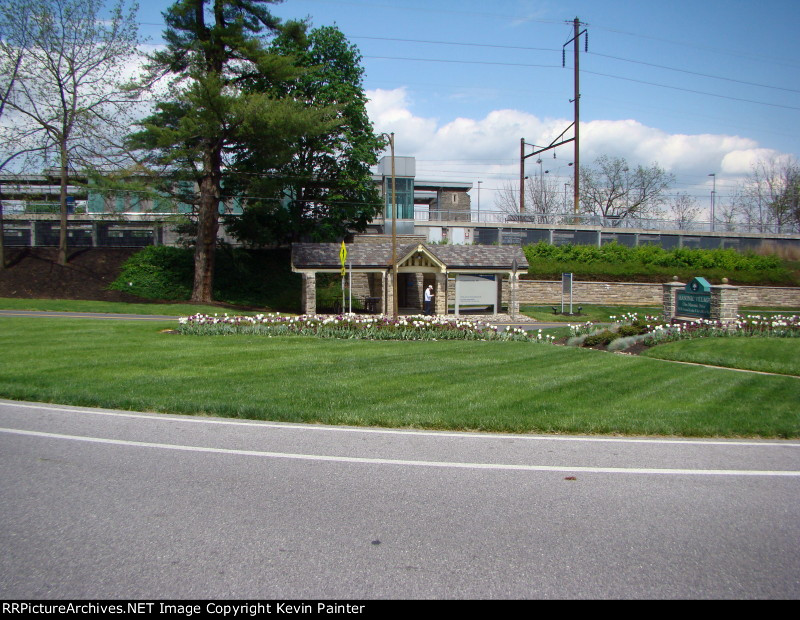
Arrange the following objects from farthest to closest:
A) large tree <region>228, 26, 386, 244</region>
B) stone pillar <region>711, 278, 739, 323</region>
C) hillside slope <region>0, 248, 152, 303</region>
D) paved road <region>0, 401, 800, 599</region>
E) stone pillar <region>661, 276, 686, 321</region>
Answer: large tree <region>228, 26, 386, 244</region> → hillside slope <region>0, 248, 152, 303</region> → stone pillar <region>661, 276, 686, 321</region> → stone pillar <region>711, 278, 739, 323</region> → paved road <region>0, 401, 800, 599</region>

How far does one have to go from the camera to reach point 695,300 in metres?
21.3

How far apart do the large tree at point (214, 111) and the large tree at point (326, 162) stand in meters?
4.14

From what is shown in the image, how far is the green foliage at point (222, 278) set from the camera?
34188 millimetres

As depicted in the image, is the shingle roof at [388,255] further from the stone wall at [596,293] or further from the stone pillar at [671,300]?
the stone pillar at [671,300]

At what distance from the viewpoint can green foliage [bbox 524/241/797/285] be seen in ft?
138

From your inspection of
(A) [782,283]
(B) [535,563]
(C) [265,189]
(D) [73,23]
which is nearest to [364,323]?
(C) [265,189]

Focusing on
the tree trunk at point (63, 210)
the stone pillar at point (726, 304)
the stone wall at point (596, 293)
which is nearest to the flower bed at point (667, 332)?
the stone pillar at point (726, 304)

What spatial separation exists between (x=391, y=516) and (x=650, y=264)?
141 feet

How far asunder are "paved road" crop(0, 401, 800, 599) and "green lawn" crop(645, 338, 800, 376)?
7.62 meters

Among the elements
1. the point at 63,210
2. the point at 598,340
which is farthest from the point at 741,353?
the point at 63,210

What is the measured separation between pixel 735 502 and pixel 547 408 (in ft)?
12.3

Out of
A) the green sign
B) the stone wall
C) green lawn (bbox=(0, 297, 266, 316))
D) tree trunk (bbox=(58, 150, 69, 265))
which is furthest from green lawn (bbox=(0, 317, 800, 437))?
the stone wall

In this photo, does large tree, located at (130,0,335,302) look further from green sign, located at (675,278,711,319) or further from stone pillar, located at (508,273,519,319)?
green sign, located at (675,278,711,319)
